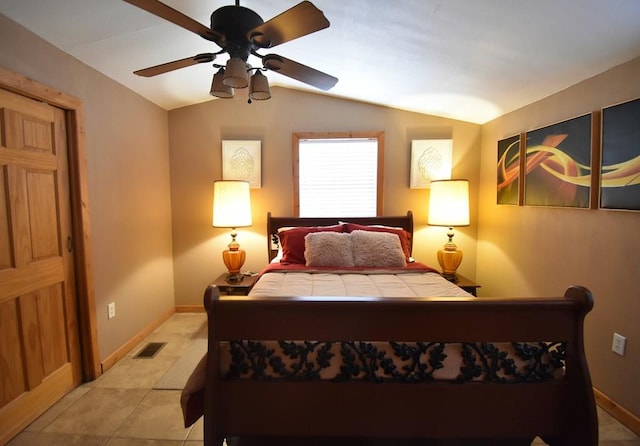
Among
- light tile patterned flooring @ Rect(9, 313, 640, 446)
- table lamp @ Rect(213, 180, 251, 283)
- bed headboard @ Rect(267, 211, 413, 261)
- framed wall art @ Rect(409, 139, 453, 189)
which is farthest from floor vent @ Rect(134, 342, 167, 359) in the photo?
framed wall art @ Rect(409, 139, 453, 189)

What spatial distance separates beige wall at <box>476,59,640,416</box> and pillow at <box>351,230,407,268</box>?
43.5 inches

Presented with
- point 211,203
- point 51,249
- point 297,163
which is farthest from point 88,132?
point 297,163

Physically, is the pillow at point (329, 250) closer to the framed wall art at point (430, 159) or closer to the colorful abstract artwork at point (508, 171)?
the framed wall art at point (430, 159)

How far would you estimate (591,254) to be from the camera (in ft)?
6.57

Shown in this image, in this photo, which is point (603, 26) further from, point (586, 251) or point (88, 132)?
point (88, 132)

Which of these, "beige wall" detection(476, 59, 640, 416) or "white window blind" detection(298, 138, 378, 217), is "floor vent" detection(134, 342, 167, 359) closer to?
"white window blind" detection(298, 138, 378, 217)

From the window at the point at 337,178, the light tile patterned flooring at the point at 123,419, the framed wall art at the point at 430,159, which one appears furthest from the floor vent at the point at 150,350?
the framed wall art at the point at 430,159

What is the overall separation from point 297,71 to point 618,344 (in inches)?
102

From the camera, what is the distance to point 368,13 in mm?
1791

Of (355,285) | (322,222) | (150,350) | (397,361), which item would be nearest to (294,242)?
(322,222)

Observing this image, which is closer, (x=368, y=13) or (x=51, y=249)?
(x=368, y=13)

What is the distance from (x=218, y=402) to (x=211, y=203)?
2.59 meters

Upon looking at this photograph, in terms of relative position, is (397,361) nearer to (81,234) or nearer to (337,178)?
(81,234)

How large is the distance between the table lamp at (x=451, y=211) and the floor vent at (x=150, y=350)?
2.86m
